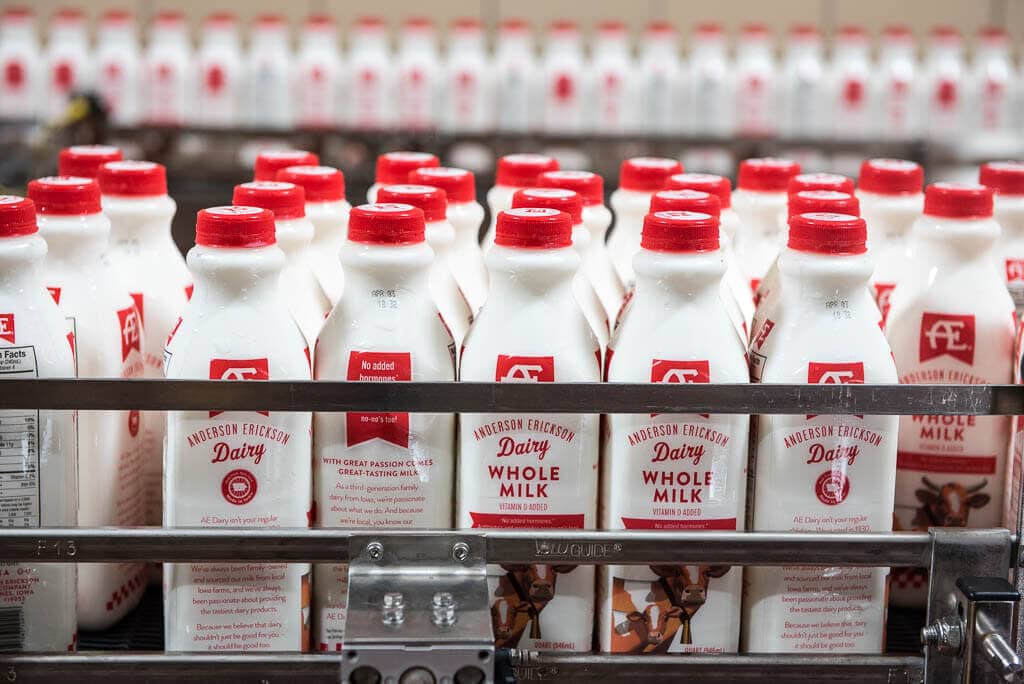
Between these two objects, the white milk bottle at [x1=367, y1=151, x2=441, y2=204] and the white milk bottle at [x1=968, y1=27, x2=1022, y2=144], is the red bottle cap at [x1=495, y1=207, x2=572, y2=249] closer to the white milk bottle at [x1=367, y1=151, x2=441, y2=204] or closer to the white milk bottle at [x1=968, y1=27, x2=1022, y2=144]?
the white milk bottle at [x1=367, y1=151, x2=441, y2=204]

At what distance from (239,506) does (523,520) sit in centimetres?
25

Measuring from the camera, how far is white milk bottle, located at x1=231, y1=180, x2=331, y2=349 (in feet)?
4.24

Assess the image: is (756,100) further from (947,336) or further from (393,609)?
(393,609)

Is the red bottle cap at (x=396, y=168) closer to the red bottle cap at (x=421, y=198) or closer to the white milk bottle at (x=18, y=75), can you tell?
the red bottle cap at (x=421, y=198)

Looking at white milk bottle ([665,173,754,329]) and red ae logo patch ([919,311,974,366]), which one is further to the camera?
white milk bottle ([665,173,754,329])

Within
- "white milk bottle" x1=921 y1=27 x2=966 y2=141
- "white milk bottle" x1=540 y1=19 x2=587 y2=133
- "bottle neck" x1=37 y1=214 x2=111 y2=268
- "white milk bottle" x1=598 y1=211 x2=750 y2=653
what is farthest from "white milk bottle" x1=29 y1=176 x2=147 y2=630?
"white milk bottle" x1=921 y1=27 x2=966 y2=141

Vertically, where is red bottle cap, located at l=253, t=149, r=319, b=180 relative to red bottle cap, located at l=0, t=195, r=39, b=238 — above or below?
above

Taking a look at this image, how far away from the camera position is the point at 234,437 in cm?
110

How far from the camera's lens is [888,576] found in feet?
3.84

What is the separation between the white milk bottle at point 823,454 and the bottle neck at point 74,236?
2.17 ft

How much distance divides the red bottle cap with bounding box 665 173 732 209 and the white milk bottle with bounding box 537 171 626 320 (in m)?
0.09

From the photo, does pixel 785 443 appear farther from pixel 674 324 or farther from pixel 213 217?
pixel 213 217

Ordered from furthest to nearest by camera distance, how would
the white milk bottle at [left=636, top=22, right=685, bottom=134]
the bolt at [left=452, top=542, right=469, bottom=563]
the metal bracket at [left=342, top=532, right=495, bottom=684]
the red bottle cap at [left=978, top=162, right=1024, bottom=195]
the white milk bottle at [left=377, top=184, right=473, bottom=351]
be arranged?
1. the white milk bottle at [left=636, top=22, right=685, bottom=134]
2. the red bottle cap at [left=978, top=162, right=1024, bottom=195]
3. the white milk bottle at [left=377, top=184, right=473, bottom=351]
4. the bolt at [left=452, top=542, right=469, bottom=563]
5. the metal bracket at [left=342, top=532, right=495, bottom=684]

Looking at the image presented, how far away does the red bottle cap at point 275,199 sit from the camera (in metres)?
1.29
